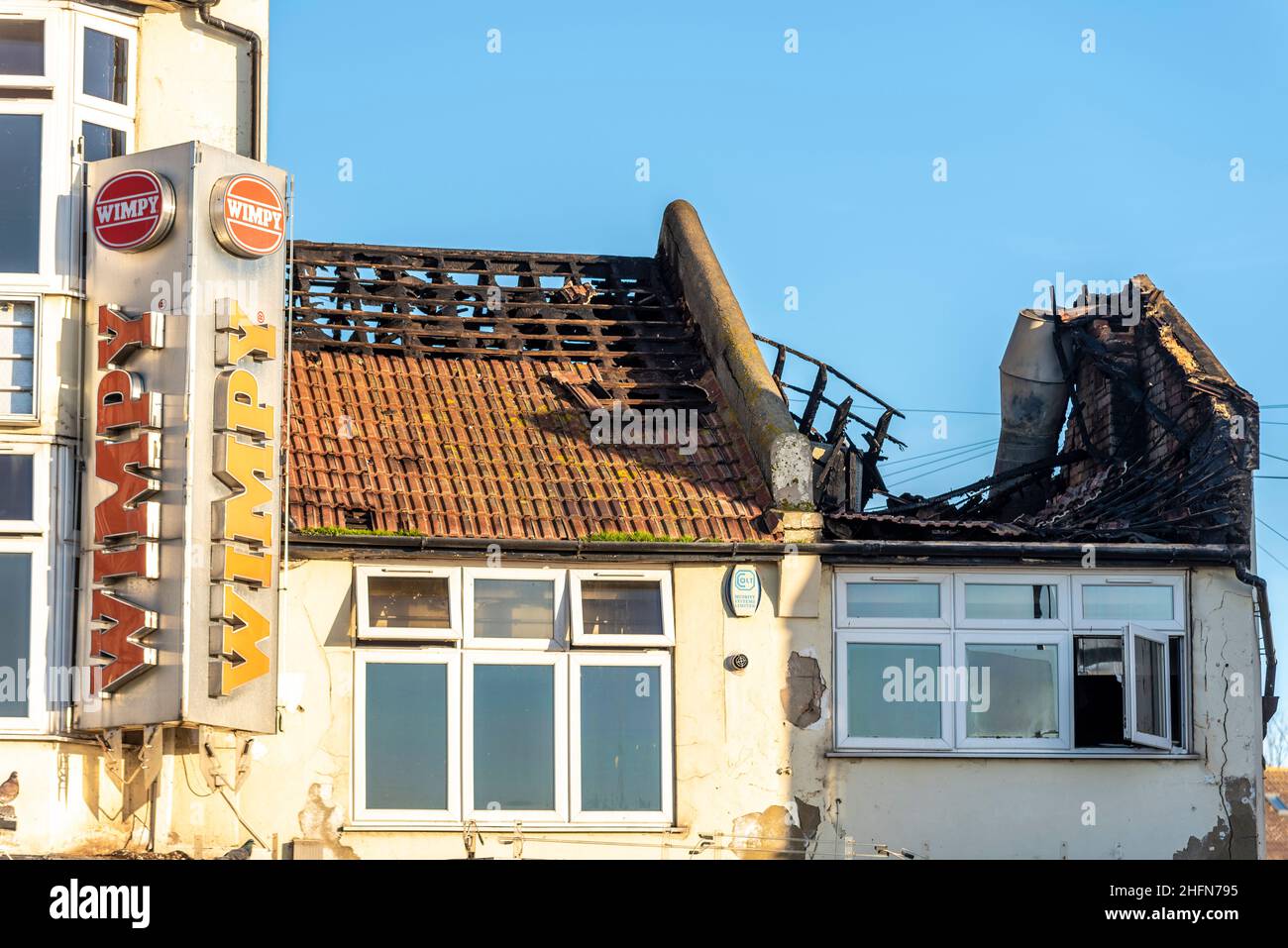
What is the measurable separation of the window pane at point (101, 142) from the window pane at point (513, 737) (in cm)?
594

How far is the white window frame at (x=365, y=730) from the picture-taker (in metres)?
20.7

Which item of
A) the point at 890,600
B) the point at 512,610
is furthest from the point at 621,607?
the point at 890,600

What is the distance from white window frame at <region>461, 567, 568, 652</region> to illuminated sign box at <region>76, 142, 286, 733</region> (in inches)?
73.8

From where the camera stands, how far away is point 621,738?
2125cm

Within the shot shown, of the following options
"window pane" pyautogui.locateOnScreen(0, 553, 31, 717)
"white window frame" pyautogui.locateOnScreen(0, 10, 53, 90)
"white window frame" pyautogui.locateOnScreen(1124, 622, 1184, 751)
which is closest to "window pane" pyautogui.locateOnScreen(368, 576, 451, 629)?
"window pane" pyautogui.locateOnScreen(0, 553, 31, 717)

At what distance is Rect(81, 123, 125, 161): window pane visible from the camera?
67.7ft

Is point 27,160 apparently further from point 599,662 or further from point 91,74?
point 599,662

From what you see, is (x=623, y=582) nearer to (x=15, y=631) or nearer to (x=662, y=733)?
(x=662, y=733)

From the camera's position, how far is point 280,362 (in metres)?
20.7

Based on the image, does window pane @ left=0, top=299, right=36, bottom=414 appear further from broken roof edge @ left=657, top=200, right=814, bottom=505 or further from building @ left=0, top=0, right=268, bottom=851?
broken roof edge @ left=657, top=200, right=814, bottom=505

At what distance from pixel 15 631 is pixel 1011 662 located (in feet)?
31.1

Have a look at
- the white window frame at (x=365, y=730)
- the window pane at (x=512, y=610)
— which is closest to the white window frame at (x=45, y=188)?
the white window frame at (x=365, y=730)
